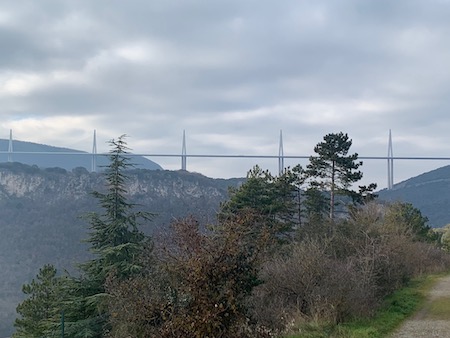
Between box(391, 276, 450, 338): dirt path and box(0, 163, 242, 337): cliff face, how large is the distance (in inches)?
1364

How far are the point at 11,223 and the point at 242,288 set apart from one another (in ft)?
233

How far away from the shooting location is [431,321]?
13.1m

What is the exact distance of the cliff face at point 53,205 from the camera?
55812 mm

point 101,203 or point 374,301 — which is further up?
point 101,203

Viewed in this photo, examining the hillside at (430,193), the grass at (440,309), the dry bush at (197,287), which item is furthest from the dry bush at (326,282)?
the hillside at (430,193)

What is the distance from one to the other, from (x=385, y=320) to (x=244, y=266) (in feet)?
20.4

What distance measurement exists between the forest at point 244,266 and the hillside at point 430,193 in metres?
57.6

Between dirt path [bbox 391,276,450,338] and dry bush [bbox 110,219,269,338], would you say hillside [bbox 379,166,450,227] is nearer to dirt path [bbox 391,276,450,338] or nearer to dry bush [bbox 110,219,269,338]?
dirt path [bbox 391,276,450,338]

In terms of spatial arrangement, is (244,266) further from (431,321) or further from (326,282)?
(431,321)

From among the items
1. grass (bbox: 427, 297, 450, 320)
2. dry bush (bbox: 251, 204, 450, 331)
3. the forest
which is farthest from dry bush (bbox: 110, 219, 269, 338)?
grass (bbox: 427, 297, 450, 320)

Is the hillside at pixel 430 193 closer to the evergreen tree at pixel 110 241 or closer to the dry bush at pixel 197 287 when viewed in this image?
the evergreen tree at pixel 110 241

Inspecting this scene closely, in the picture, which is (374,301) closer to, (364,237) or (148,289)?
(364,237)

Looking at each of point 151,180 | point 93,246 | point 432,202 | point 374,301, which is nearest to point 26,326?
point 93,246

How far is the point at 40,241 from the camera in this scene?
6322 cm
